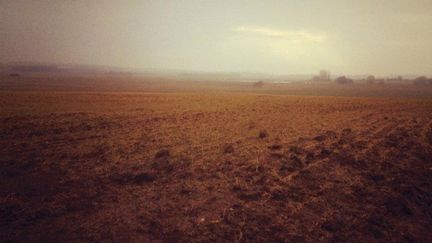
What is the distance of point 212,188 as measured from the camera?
21.2 feet

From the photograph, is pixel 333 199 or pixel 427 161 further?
pixel 427 161

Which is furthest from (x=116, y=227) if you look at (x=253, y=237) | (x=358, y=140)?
(x=358, y=140)

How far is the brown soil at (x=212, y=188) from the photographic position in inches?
181

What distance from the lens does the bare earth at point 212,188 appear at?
459 cm

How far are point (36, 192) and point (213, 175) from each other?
433 cm

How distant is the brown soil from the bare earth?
0.09ft

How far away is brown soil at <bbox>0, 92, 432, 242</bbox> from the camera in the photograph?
15.1 ft

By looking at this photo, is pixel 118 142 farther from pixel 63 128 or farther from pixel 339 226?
pixel 339 226

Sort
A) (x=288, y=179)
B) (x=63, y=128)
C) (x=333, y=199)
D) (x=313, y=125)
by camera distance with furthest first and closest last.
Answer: (x=313, y=125) < (x=63, y=128) < (x=288, y=179) < (x=333, y=199)

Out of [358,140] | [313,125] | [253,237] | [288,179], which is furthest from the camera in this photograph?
[313,125]

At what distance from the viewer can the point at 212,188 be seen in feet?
21.2

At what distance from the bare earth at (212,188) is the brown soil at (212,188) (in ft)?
0.09

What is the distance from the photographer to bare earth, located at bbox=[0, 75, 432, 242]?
4.59 m

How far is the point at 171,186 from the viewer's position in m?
6.54
